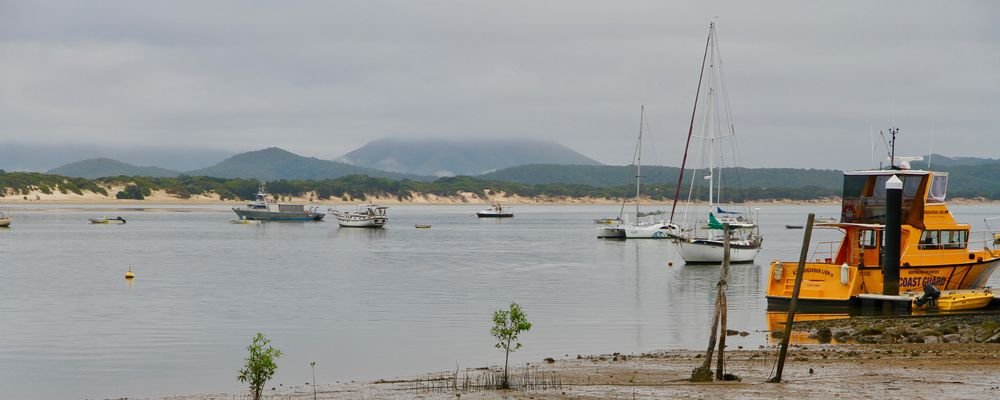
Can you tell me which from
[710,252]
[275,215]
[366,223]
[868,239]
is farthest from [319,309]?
[275,215]

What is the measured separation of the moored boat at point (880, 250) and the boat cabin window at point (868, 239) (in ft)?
0.07

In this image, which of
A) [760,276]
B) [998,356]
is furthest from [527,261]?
[998,356]

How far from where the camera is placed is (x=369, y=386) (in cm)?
2222

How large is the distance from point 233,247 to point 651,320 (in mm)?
52009

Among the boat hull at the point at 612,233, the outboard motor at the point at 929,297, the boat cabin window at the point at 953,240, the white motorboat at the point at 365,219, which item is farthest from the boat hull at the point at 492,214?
the outboard motor at the point at 929,297

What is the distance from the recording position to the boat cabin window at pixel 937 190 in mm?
35344

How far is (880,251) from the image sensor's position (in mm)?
35156

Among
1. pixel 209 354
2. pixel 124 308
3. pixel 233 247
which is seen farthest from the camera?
pixel 233 247

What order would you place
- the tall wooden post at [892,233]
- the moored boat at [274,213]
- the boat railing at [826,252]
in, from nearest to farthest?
the tall wooden post at [892,233]
the boat railing at [826,252]
the moored boat at [274,213]

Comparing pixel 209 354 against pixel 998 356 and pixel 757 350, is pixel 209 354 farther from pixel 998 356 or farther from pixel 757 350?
pixel 998 356

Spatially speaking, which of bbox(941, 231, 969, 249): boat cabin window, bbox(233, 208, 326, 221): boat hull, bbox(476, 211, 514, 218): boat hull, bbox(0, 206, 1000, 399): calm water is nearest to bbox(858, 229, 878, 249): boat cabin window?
bbox(941, 231, 969, 249): boat cabin window

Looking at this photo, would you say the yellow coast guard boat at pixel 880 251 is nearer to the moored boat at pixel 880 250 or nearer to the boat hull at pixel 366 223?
the moored boat at pixel 880 250

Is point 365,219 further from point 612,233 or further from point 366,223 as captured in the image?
point 612,233

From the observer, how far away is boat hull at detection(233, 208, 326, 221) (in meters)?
140
